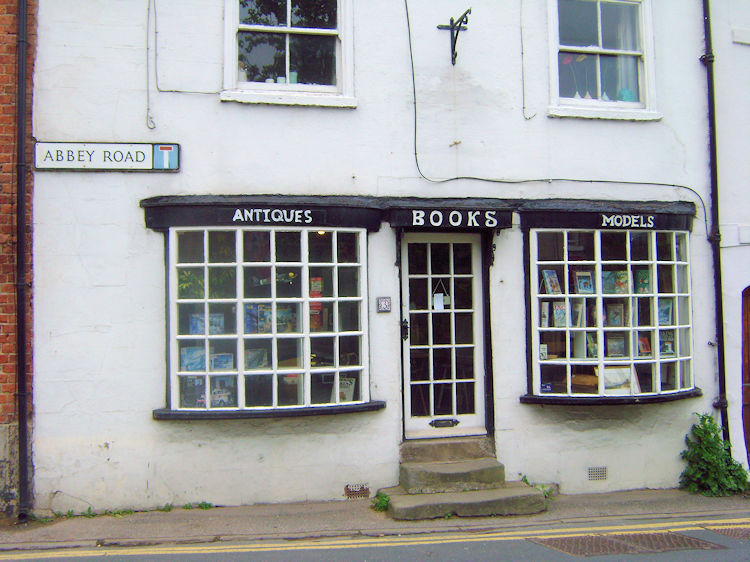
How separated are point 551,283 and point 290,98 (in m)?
3.55

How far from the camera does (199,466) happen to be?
6855 millimetres

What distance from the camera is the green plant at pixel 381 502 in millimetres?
6770

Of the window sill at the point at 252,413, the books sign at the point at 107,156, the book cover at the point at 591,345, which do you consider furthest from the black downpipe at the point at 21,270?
the book cover at the point at 591,345

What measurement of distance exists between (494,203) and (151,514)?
15.7ft

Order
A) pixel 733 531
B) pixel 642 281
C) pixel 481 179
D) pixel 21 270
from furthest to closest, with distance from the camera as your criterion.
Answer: pixel 642 281, pixel 481 179, pixel 21 270, pixel 733 531

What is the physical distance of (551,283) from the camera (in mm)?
7676

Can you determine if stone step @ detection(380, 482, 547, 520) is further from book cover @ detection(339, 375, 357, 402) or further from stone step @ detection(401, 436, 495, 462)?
book cover @ detection(339, 375, 357, 402)

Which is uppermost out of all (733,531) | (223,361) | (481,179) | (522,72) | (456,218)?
(522,72)

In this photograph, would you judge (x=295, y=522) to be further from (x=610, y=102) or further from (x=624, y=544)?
(x=610, y=102)

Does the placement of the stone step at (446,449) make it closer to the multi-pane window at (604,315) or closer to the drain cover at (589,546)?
the multi-pane window at (604,315)

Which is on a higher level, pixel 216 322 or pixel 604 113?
pixel 604 113

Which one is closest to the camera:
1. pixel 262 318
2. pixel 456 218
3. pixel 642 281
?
pixel 262 318

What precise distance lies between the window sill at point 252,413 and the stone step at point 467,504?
1.01 meters

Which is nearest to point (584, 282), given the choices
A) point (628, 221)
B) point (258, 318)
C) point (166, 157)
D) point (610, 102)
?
point (628, 221)
